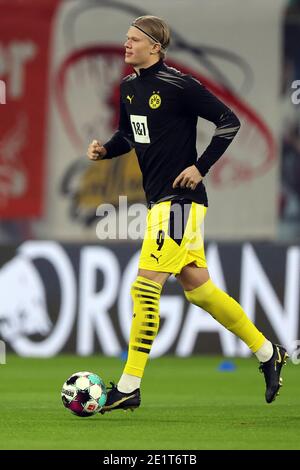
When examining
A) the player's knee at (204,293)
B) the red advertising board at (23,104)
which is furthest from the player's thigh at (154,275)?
the red advertising board at (23,104)

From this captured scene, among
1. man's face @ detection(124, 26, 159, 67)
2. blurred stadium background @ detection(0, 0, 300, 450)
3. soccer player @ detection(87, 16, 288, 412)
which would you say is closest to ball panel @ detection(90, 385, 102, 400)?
soccer player @ detection(87, 16, 288, 412)

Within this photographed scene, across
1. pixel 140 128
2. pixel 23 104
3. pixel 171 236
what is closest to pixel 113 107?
pixel 23 104

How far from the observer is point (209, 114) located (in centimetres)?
800

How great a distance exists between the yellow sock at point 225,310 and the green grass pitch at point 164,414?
43cm

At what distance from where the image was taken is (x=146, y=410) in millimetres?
8391

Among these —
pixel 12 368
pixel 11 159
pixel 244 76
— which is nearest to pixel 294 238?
pixel 244 76

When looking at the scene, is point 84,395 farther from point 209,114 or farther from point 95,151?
point 209,114

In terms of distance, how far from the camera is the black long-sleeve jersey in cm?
800

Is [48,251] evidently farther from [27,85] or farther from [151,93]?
[151,93]

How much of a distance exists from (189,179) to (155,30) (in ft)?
2.82

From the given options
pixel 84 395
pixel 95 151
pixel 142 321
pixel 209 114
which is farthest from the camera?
pixel 95 151

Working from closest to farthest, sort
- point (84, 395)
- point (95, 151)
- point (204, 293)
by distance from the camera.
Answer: point (84, 395) < point (204, 293) < point (95, 151)

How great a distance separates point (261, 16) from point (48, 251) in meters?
4.01

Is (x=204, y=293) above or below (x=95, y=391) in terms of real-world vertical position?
above
